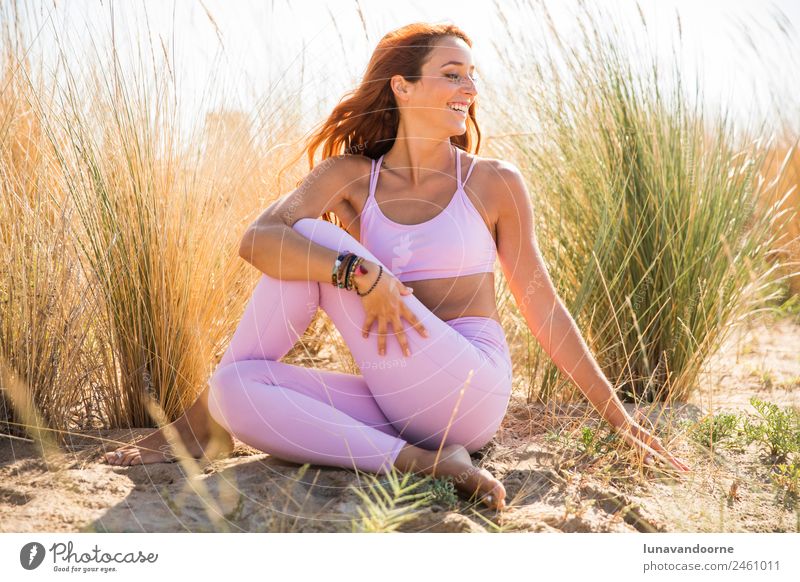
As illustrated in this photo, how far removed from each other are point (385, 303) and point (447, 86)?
2.39ft

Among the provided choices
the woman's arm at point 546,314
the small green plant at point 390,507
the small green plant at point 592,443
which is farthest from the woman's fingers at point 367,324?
the small green plant at point 592,443

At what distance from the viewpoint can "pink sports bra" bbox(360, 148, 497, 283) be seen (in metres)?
2.36

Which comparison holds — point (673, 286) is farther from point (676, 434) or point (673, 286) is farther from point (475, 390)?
point (475, 390)

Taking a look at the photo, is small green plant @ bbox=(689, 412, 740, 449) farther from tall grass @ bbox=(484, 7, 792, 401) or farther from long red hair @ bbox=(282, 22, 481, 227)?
long red hair @ bbox=(282, 22, 481, 227)

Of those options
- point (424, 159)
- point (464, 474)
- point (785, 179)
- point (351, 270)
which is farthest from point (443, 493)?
point (785, 179)

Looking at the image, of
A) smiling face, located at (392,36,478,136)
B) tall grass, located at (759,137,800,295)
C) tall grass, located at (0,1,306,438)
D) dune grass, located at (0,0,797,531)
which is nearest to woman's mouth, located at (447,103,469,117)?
smiling face, located at (392,36,478,136)

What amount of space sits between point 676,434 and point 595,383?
1.33ft

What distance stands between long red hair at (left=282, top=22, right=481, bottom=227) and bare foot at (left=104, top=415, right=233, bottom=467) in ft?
A: 2.53

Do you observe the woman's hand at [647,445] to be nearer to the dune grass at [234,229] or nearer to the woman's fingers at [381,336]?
the dune grass at [234,229]

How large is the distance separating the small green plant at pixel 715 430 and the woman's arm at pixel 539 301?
388 mm

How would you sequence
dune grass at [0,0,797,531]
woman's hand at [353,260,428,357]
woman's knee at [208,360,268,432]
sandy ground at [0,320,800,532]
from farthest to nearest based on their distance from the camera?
dune grass at [0,0,797,531], woman's knee at [208,360,268,432], woman's hand at [353,260,428,357], sandy ground at [0,320,800,532]

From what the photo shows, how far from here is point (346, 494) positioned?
2.11 metres

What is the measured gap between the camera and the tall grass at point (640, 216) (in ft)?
9.65
